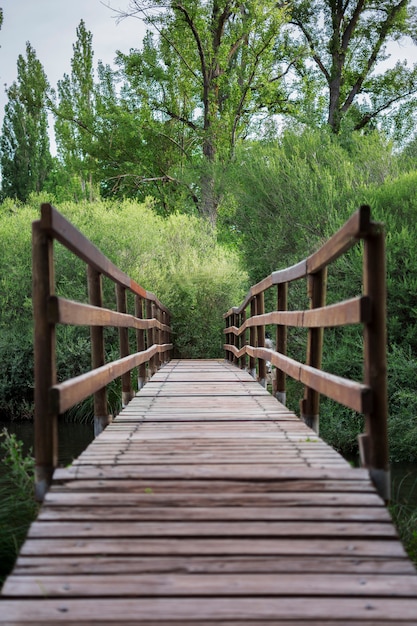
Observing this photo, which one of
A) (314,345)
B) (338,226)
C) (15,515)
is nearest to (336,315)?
(314,345)

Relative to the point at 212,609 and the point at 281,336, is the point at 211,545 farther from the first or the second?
the point at 281,336

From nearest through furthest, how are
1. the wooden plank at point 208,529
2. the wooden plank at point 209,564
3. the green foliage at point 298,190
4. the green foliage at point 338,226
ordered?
the wooden plank at point 209,564
the wooden plank at point 208,529
the green foliage at point 338,226
the green foliage at point 298,190

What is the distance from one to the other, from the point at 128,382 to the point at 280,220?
12650mm

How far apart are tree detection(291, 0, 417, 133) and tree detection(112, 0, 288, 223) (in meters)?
1.61

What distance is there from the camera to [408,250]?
14.9 metres

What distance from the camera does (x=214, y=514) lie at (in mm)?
2773

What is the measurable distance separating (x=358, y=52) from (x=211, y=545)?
27643mm

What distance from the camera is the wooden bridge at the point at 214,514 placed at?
2125 mm

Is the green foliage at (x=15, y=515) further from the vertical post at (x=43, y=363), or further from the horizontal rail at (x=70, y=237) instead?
the horizontal rail at (x=70, y=237)

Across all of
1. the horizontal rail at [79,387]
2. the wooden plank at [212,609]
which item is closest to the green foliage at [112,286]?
the horizontal rail at [79,387]

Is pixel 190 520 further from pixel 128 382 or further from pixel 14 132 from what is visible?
pixel 14 132

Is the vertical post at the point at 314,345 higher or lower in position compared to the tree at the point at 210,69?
lower

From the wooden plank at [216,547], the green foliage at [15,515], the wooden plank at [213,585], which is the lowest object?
the green foliage at [15,515]

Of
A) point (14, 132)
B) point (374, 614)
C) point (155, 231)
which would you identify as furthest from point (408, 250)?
point (14, 132)
